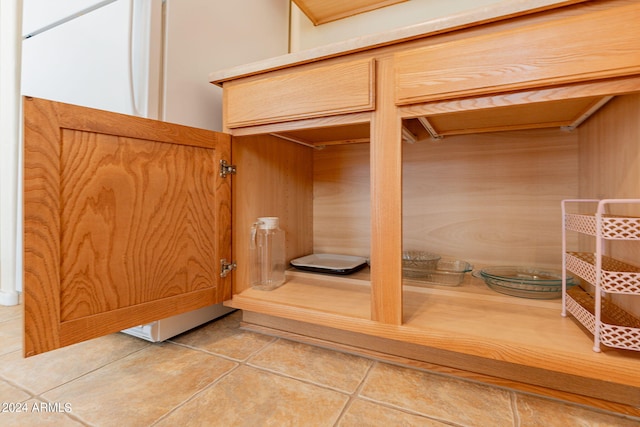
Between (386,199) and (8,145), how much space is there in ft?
5.13

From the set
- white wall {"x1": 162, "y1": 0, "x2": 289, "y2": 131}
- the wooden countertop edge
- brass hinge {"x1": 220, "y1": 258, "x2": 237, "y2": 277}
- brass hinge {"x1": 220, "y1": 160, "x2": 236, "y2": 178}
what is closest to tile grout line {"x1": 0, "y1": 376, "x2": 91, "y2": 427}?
brass hinge {"x1": 220, "y1": 258, "x2": 237, "y2": 277}

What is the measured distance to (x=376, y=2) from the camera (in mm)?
1252

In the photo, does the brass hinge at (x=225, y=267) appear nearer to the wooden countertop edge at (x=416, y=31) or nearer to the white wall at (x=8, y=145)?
the wooden countertop edge at (x=416, y=31)

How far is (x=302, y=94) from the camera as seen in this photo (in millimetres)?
734

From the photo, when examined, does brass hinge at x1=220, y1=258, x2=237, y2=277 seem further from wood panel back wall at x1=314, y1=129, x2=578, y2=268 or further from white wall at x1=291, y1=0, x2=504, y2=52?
white wall at x1=291, y1=0, x2=504, y2=52

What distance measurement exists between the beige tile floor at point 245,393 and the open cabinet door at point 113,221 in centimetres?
14

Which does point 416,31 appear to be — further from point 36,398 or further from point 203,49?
point 36,398

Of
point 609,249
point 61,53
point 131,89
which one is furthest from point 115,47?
point 609,249

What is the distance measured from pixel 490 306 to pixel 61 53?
5.27 ft

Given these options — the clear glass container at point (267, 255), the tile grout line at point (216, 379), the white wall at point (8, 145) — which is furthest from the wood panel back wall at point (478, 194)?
the white wall at point (8, 145)

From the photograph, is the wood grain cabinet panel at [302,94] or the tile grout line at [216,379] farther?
the wood grain cabinet panel at [302,94]

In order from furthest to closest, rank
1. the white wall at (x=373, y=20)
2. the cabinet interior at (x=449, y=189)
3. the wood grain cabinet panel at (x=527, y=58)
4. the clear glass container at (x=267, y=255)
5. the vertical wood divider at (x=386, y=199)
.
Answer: the white wall at (x=373, y=20) < the clear glass container at (x=267, y=255) < the cabinet interior at (x=449, y=189) < the vertical wood divider at (x=386, y=199) < the wood grain cabinet panel at (x=527, y=58)

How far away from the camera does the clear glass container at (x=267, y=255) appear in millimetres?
953

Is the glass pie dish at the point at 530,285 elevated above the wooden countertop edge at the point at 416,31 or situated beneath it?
situated beneath
